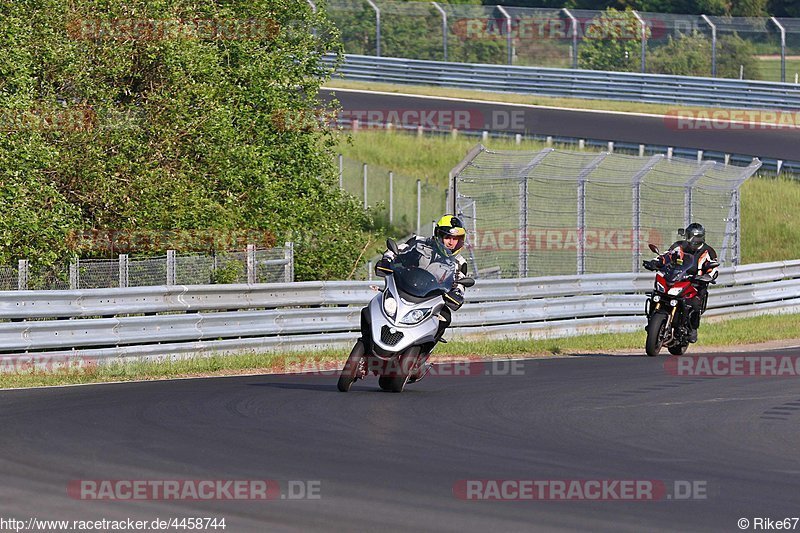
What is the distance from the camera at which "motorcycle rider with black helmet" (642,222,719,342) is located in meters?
17.2

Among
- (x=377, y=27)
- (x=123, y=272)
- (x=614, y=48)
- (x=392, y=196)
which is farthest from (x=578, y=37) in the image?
(x=123, y=272)

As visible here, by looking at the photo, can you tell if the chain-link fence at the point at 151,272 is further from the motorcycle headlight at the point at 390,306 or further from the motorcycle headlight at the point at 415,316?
the motorcycle headlight at the point at 415,316

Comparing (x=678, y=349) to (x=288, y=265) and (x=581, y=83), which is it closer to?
(x=288, y=265)

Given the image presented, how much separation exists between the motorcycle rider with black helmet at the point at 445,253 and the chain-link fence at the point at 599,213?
267 inches

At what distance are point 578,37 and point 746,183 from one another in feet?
30.8

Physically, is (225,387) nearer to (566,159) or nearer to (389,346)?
(389,346)

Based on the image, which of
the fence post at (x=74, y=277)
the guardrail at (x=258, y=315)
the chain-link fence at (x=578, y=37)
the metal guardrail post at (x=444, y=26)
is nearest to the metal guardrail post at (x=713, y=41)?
the chain-link fence at (x=578, y=37)

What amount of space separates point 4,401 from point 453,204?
900 centimetres

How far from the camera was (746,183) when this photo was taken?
33625 mm

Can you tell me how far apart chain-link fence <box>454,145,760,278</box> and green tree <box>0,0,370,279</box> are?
127 inches

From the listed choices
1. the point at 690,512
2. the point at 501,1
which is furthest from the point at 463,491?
the point at 501,1

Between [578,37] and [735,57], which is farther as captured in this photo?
[735,57]

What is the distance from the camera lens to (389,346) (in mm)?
11836

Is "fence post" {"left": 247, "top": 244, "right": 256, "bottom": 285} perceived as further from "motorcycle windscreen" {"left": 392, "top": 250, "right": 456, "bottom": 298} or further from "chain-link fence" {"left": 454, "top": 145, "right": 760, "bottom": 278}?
"motorcycle windscreen" {"left": 392, "top": 250, "right": 456, "bottom": 298}
